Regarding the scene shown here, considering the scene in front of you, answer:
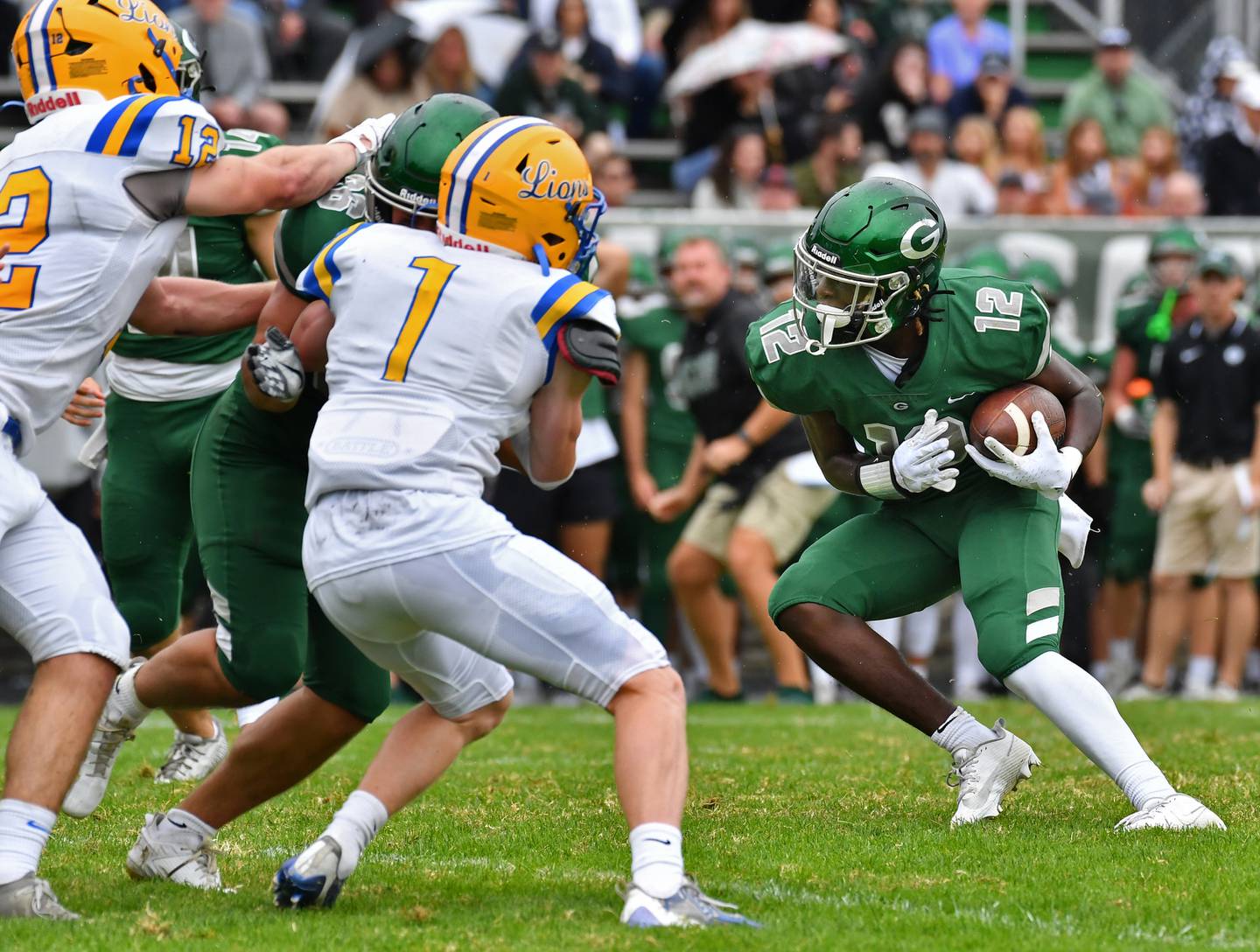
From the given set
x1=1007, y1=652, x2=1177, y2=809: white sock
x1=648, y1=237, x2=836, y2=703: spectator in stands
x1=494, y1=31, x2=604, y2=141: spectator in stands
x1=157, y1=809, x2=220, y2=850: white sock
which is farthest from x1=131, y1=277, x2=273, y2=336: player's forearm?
x1=494, y1=31, x2=604, y2=141: spectator in stands

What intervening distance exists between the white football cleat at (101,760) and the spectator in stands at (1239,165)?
9087 mm

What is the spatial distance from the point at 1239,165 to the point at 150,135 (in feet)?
31.7

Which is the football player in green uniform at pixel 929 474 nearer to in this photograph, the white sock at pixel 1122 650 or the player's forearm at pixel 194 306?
the player's forearm at pixel 194 306

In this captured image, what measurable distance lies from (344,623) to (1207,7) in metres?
13.3

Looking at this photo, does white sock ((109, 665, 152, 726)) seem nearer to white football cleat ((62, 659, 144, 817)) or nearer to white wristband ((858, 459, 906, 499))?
white football cleat ((62, 659, 144, 817))

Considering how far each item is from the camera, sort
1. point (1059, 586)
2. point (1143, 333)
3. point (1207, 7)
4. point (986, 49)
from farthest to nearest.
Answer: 1. point (1207, 7)
2. point (986, 49)
3. point (1143, 333)
4. point (1059, 586)

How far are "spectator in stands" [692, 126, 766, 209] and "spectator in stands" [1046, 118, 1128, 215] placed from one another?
1.84 metres

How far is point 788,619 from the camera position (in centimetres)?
493

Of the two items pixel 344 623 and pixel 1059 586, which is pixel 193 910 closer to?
pixel 344 623

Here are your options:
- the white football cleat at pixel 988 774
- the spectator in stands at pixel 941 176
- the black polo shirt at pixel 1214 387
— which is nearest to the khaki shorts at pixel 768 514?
the black polo shirt at pixel 1214 387

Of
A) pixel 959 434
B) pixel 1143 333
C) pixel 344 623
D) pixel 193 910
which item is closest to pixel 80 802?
pixel 193 910

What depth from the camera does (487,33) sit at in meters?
12.1

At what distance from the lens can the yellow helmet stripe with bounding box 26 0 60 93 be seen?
414 cm

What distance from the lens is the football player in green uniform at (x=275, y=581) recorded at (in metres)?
3.91
